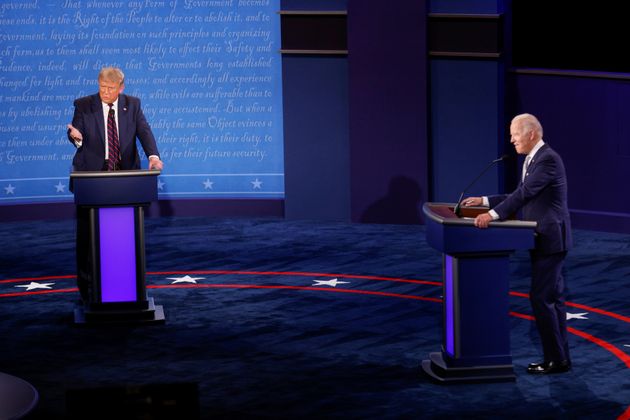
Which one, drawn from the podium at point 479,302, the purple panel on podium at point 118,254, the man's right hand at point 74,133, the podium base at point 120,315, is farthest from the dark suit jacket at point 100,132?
the podium at point 479,302

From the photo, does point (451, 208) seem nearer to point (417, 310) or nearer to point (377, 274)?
point (417, 310)

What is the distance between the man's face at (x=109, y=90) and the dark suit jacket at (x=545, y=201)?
116 inches

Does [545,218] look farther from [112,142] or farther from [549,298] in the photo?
[112,142]

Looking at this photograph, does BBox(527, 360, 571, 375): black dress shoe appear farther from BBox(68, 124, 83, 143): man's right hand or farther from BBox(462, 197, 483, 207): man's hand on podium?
BBox(68, 124, 83, 143): man's right hand

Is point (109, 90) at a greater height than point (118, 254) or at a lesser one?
greater

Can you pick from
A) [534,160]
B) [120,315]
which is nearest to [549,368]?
[534,160]

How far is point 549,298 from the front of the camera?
20.9 feet

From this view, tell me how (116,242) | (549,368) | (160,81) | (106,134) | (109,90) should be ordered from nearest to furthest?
(549,368), (116,242), (109,90), (106,134), (160,81)

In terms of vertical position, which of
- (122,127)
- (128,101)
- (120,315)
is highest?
(128,101)

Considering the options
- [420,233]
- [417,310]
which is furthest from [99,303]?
[420,233]

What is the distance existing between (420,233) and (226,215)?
242 cm

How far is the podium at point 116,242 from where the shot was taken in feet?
25.4

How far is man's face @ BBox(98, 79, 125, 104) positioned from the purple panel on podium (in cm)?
78

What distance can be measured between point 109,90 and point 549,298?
337 centimetres
